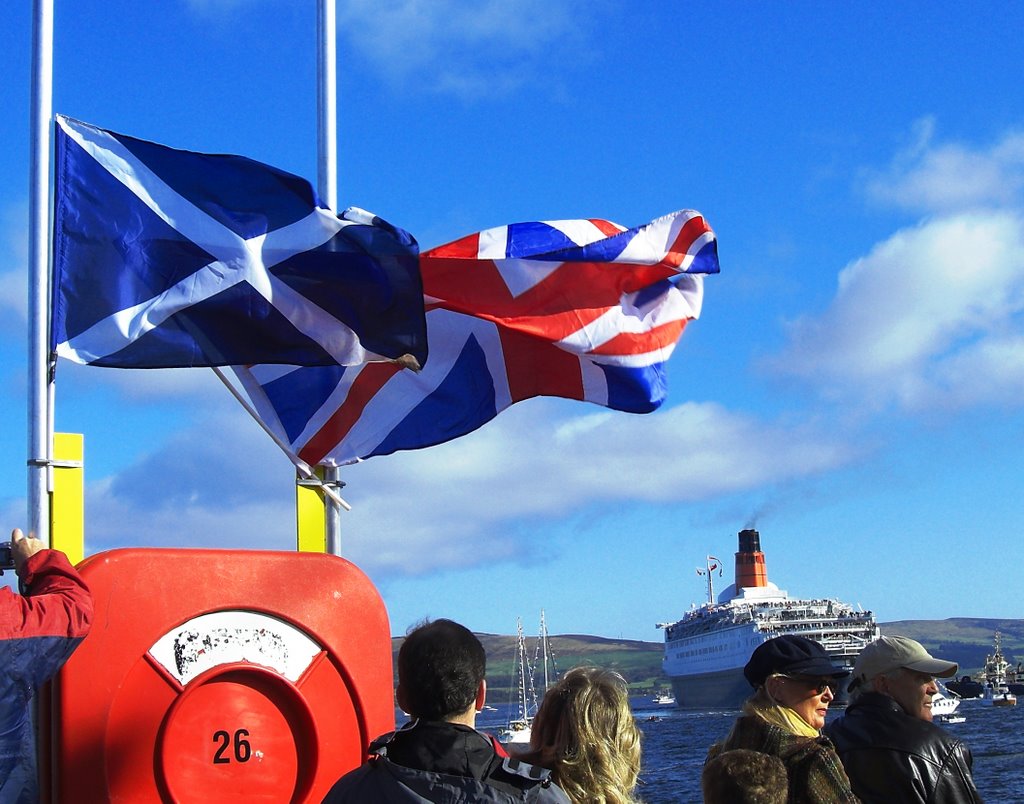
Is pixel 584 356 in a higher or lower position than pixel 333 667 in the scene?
higher

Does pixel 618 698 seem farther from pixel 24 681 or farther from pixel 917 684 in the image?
pixel 24 681

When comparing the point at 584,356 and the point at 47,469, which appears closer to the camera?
the point at 47,469

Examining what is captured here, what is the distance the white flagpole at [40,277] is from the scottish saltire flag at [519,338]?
149 centimetres

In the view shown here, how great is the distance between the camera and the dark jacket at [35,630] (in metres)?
3.09

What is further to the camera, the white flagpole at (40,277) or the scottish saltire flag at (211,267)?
the scottish saltire flag at (211,267)

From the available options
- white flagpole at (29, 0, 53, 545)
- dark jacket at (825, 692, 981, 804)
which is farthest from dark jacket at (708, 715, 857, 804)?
white flagpole at (29, 0, 53, 545)

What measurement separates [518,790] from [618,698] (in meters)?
0.57

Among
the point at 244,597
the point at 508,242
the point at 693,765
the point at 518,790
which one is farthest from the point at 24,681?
the point at 693,765

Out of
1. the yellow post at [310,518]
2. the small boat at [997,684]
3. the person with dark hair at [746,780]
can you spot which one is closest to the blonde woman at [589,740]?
the person with dark hair at [746,780]

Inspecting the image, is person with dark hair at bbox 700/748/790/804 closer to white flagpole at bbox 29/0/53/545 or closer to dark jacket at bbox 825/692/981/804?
dark jacket at bbox 825/692/981/804

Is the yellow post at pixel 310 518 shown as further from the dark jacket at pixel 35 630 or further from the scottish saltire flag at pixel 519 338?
the dark jacket at pixel 35 630

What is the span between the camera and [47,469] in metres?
3.98

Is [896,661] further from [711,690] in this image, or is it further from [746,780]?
[711,690]

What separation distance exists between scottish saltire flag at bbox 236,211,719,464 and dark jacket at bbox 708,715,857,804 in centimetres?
283
